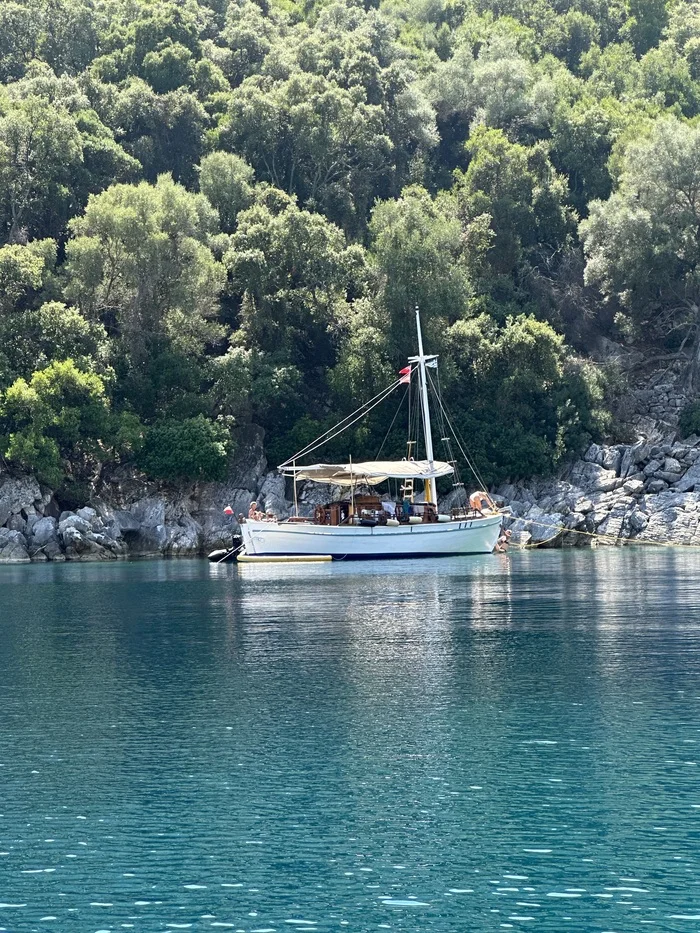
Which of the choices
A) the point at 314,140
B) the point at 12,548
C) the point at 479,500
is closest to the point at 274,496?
the point at 479,500

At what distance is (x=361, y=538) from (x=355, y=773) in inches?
1665

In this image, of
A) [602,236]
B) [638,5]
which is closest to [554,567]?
[602,236]

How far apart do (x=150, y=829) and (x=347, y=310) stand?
206 feet

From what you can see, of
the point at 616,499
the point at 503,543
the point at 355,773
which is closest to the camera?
the point at 355,773

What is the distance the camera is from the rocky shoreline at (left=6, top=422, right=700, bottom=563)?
220ft

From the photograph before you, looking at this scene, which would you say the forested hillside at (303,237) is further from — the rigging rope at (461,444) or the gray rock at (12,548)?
the gray rock at (12,548)

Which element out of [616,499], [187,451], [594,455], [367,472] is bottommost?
[616,499]

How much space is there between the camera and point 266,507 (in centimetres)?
7031

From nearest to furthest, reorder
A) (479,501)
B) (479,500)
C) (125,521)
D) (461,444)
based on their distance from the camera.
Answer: (479,501), (479,500), (125,521), (461,444)

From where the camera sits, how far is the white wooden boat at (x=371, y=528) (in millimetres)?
61438

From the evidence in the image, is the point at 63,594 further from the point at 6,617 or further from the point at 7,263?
the point at 7,263

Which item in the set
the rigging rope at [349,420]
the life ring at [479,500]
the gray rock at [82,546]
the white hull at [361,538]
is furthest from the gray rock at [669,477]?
the gray rock at [82,546]

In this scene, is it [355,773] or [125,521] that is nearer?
[355,773]

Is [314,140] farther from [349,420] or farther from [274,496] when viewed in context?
[274,496]
